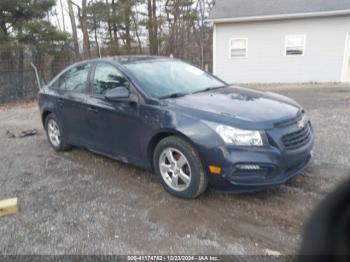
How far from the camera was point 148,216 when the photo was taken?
2.96 m

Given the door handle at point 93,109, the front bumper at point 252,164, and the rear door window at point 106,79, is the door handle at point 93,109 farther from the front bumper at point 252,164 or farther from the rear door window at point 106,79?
the front bumper at point 252,164

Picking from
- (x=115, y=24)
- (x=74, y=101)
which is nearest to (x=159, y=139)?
(x=74, y=101)

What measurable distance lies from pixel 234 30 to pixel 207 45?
7.88 metres

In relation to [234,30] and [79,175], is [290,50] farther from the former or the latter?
[79,175]

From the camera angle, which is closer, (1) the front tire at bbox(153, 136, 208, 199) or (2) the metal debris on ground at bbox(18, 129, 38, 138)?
(1) the front tire at bbox(153, 136, 208, 199)

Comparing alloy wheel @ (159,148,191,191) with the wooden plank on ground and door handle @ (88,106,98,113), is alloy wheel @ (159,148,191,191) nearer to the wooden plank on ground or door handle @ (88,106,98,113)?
door handle @ (88,106,98,113)

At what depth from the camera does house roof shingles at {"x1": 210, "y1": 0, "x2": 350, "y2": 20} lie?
40.9ft

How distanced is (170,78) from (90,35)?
61.8 ft

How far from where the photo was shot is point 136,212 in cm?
304

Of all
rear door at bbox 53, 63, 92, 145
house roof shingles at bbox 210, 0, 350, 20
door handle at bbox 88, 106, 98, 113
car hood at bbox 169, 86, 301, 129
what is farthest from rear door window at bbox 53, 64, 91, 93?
Answer: house roof shingles at bbox 210, 0, 350, 20

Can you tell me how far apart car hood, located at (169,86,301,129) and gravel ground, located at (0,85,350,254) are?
2.96ft

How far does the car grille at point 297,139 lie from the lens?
114 inches

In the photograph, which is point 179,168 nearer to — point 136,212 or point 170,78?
point 136,212

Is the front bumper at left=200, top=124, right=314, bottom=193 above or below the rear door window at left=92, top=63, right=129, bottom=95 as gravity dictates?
below
